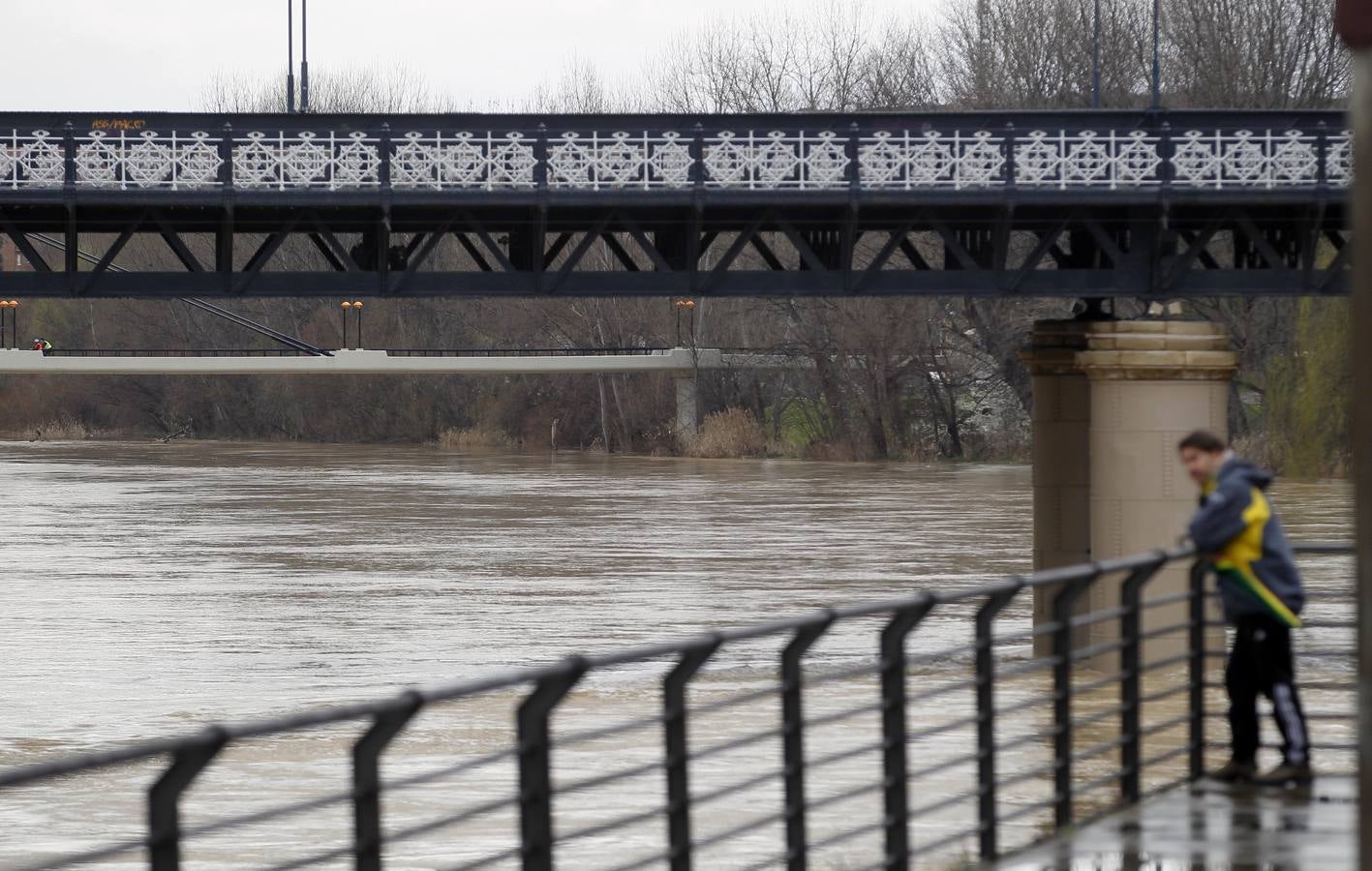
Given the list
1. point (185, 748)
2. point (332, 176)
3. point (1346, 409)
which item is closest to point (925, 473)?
point (1346, 409)

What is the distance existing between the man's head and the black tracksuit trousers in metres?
0.76

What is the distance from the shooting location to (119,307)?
384ft

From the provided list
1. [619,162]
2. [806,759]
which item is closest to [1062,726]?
[806,759]

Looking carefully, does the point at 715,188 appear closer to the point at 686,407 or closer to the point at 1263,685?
the point at 1263,685

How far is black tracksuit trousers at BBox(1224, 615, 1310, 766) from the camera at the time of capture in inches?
421

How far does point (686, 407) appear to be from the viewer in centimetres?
9381

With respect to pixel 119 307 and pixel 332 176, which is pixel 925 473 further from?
pixel 119 307

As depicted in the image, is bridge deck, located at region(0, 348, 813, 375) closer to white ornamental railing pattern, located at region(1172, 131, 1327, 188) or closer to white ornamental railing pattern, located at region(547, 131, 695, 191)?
A: white ornamental railing pattern, located at region(547, 131, 695, 191)

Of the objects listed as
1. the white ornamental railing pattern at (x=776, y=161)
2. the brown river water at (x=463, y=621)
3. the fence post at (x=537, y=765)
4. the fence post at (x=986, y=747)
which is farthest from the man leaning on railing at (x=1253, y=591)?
the white ornamental railing pattern at (x=776, y=161)

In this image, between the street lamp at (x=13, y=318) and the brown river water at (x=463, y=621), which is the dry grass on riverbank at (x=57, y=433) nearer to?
the street lamp at (x=13, y=318)

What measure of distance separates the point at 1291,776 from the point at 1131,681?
93cm

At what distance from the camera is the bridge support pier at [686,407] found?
9319 centimetres

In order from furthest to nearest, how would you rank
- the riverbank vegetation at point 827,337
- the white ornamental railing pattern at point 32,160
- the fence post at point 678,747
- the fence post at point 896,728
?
the riverbank vegetation at point 827,337, the white ornamental railing pattern at point 32,160, the fence post at point 896,728, the fence post at point 678,747

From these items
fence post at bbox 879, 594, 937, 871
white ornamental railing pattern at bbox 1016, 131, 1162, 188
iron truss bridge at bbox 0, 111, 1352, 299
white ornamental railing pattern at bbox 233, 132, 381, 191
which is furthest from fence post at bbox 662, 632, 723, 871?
white ornamental railing pattern at bbox 233, 132, 381, 191
